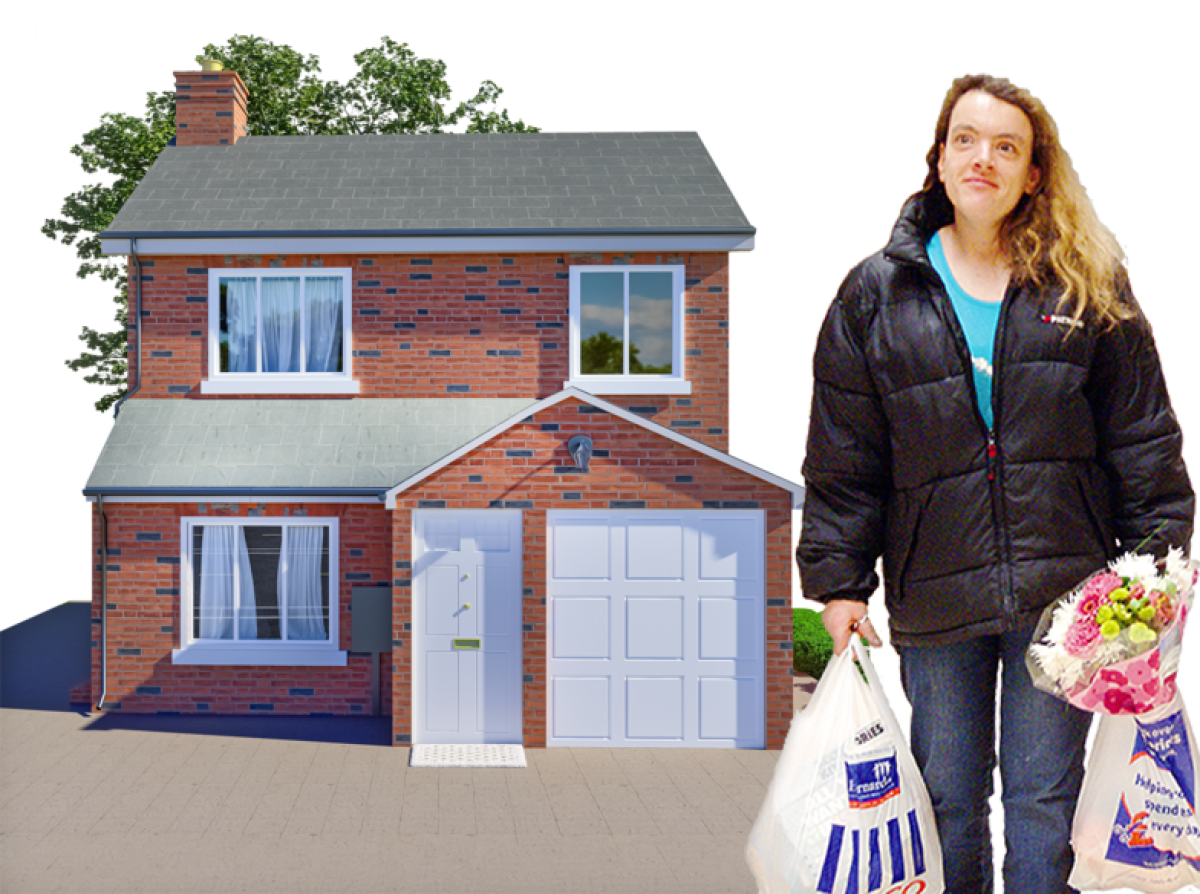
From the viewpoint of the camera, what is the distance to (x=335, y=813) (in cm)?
918

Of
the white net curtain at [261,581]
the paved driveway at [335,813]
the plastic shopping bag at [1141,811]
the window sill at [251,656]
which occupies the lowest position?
the paved driveway at [335,813]

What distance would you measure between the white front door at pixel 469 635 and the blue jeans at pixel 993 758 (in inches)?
325

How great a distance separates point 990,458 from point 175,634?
11633 mm

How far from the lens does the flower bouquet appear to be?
3.39 m

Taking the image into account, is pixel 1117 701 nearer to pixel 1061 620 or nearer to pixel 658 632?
pixel 1061 620

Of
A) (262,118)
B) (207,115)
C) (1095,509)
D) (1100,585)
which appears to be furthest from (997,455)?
(262,118)

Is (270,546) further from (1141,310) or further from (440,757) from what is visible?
(1141,310)

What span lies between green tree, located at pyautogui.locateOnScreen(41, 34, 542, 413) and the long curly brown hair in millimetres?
17581

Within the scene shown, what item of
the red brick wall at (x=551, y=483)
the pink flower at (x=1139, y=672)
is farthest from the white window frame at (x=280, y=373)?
the pink flower at (x=1139, y=672)

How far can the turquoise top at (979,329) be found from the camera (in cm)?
363

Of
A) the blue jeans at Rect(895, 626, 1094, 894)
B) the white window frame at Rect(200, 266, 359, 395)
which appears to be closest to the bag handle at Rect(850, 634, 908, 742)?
the blue jeans at Rect(895, 626, 1094, 894)

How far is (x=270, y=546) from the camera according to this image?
43.9 feet

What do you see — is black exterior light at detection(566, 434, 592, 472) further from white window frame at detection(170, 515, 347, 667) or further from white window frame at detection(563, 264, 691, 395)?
white window frame at detection(170, 515, 347, 667)

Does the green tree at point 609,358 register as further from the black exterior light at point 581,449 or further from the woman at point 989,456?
the woman at point 989,456
